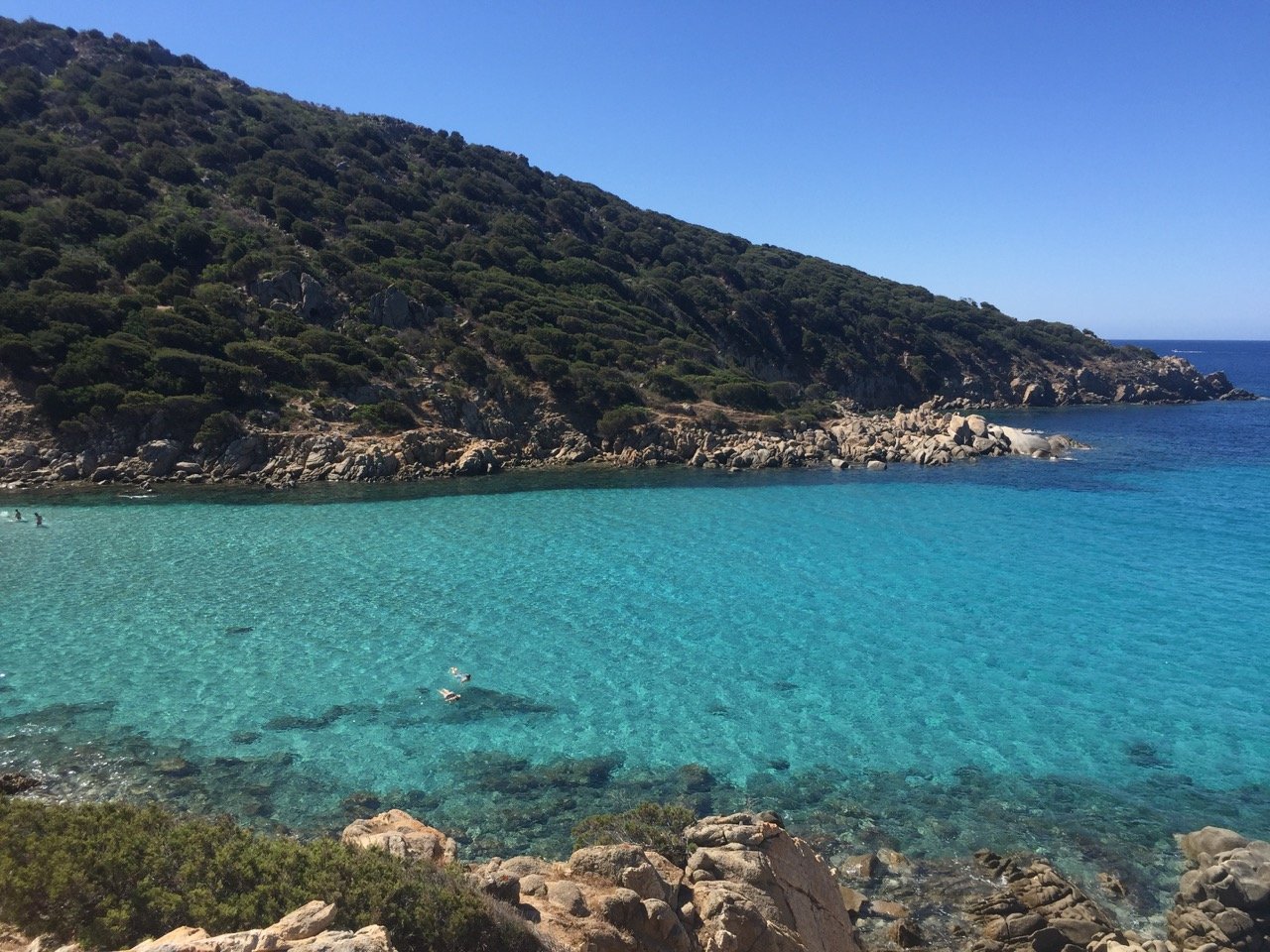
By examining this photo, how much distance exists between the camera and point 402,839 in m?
7.49

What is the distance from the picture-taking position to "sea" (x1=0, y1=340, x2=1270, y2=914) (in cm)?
1162

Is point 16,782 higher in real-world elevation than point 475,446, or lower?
lower

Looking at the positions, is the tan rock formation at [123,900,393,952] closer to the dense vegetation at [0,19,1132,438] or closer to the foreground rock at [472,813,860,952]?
the foreground rock at [472,813,860,952]

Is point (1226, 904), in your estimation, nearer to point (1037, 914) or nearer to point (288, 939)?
point (1037, 914)

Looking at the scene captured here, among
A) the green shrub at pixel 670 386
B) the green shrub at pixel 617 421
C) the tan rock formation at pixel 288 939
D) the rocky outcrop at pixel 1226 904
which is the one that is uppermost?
the green shrub at pixel 670 386

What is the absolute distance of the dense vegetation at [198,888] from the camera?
554 centimetres

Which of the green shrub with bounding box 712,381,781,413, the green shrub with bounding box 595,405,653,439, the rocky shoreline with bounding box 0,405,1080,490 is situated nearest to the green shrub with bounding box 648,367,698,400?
the green shrub with bounding box 712,381,781,413

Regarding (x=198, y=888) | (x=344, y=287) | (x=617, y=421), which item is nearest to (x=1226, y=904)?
(x=198, y=888)

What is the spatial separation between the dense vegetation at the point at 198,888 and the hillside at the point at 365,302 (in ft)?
114

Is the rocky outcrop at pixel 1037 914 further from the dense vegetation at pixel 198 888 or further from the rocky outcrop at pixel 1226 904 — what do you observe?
the dense vegetation at pixel 198 888

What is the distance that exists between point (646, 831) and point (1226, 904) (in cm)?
729

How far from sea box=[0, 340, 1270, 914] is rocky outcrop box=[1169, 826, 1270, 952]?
46 cm

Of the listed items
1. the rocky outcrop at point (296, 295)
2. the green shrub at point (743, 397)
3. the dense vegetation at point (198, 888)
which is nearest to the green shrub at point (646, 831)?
the dense vegetation at point (198, 888)

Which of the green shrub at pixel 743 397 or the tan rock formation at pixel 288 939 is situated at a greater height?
the green shrub at pixel 743 397
